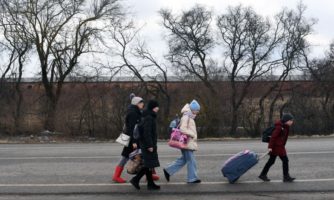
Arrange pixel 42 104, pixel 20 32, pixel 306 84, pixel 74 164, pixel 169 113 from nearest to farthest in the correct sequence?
pixel 74 164, pixel 169 113, pixel 42 104, pixel 20 32, pixel 306 84

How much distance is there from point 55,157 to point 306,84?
123 feet

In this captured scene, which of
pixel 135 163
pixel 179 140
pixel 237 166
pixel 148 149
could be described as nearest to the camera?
pixel 148 149

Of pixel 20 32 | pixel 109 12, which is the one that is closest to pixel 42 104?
pixel 20 32

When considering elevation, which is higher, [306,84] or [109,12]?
[109,12]

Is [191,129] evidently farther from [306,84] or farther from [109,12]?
[306,84]

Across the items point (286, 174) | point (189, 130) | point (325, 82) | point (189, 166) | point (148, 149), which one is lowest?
point (286, 174)

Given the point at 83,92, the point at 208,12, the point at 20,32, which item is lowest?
the point at 83,92

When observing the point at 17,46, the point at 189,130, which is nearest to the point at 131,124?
the point at 189,130

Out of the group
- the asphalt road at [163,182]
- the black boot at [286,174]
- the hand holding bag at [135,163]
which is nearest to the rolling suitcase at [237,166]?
the asphalt road at [163,182]

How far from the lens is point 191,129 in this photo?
10.3 meters

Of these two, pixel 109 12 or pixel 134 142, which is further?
pixel 109 12

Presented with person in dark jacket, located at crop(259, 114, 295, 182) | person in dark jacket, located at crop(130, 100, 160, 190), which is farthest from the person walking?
person in dark jacket, located at crop(259, 114, 295, 182)

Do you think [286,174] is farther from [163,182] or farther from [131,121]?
[131,121]

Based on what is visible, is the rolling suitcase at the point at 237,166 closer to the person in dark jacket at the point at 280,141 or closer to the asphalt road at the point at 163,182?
the asphalt road at the point at 163,182
